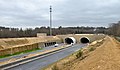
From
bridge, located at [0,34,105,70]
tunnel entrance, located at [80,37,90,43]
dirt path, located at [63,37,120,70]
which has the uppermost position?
dirt path, located at [63,37,120,70]

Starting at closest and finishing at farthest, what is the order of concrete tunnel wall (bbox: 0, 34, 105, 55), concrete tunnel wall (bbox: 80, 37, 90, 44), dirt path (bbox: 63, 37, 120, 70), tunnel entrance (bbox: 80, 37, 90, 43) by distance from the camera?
dirt path (bbox: 63, 37, 120, 70) → concrete tunnel wall (bbox: 0, 34, 105, 55) → concrete tunnel wall (bbox: 80, 37, 90, 44) → tunnel entrance (bbox: 80, 37, 90, 43)

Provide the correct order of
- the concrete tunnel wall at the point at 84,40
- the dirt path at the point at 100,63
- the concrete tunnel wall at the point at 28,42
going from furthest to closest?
the concrete tunnel wall at the point at 84,40 < the concrete tunnel wall at the point at 28,42 < the dirt path at the point at 100,63

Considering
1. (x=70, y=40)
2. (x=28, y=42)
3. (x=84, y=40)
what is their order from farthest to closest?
1. (x=84, y=40)
2. (x=70, y=40)
3. (x=28, y=42)

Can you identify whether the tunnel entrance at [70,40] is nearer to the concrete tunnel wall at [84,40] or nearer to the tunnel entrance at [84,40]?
the concrete tunnel wall at [84,40]

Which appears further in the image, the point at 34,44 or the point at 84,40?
the point at 84,40


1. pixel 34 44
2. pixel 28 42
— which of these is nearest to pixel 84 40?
pixel 28 42

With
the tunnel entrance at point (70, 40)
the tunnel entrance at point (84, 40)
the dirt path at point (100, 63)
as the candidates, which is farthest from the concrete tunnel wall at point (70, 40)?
the dirt path at point (100, 63)

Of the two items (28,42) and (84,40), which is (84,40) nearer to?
(84,40)

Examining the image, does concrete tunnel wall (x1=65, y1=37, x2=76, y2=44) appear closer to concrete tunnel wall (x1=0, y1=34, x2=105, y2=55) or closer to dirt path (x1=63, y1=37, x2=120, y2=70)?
concrete tunnel wall (x1=0, y1=34, x2=105, y2=55)

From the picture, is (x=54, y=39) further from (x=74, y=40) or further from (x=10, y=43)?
(x=10, y=43)

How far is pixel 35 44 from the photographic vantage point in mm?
105188

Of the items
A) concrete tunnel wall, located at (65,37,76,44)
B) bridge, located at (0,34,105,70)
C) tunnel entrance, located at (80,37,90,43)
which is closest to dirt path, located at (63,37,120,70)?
bridge, located at (0,34,105,70)

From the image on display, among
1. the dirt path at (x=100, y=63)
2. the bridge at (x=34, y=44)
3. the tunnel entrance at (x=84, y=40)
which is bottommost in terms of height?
the tunnel entrance at (x=84, y=40)

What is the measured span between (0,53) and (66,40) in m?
88.6
